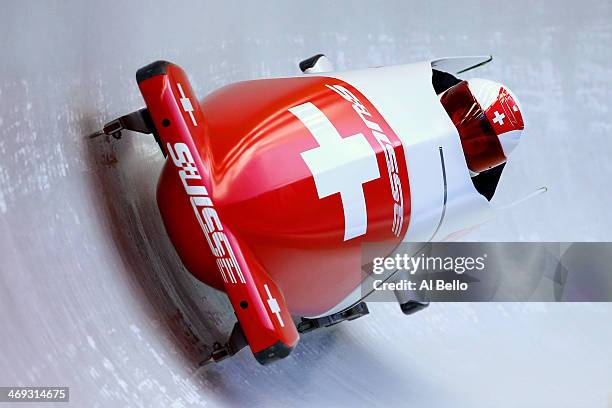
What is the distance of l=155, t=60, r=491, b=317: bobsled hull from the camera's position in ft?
10.6

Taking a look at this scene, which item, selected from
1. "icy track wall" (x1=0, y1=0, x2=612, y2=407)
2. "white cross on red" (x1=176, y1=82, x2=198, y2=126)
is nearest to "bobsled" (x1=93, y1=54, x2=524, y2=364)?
"white cross on red" (x1=176, y1=82, x2=198, y2=126)

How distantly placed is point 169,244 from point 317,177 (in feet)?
2.41

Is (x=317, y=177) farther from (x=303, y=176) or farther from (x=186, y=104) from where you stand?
(x=186, y=104)

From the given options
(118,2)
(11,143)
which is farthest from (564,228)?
(11,143)

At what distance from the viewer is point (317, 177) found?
333 cm

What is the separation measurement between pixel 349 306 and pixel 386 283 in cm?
27

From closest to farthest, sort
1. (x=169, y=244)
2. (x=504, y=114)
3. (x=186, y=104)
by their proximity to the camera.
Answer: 1. (x=186, y=104)
2. (x=169, y=244)
3. (x=504, y=114)

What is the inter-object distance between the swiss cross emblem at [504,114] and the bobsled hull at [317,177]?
258mm

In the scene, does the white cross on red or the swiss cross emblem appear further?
the swiss cross emblem

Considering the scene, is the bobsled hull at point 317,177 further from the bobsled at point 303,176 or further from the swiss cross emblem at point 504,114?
the swiss cross emblem at point 504,114

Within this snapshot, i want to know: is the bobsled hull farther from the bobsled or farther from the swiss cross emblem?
the swiss cross emblem

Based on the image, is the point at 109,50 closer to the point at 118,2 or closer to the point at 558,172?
the point at 118,2

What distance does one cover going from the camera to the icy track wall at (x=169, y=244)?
3.18 metres

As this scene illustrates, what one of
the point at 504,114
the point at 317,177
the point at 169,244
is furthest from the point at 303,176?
the point at 504,114
